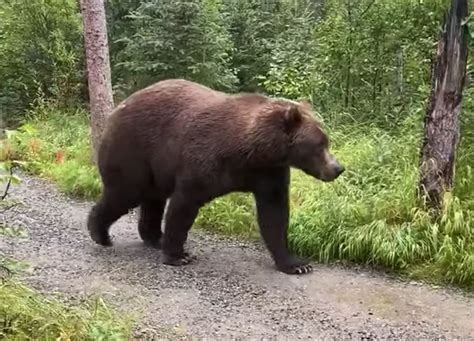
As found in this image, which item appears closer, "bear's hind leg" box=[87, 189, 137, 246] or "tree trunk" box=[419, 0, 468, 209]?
"tree trunk" box=[419, 0, 468, 209]

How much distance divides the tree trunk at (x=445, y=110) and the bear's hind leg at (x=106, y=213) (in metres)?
3.01

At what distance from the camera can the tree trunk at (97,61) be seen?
10.3m

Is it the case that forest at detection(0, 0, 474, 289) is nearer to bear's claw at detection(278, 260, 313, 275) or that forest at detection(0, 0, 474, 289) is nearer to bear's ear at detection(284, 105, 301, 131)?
bear's claw at detection(278, 260, 313, 275)

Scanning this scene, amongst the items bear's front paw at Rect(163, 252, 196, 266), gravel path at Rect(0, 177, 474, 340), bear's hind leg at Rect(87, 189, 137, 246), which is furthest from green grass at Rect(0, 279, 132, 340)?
bear's hind leg at Rect(87, 189, 137, 246)

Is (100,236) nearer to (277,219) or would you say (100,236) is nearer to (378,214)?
(277,219)

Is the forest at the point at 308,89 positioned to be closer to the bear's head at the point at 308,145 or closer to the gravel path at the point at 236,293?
the gravel path at the point at 236,293

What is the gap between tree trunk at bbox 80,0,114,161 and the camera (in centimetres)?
1031

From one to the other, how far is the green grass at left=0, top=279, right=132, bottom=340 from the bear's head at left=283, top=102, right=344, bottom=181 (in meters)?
2.40

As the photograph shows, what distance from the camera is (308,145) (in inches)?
255

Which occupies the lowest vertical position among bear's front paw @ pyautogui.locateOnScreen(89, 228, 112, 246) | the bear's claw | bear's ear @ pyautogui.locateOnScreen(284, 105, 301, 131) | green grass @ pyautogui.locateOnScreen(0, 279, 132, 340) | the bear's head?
bear's front paw @ pyautogui.locateOnScreen(89, 228, 112, 246)

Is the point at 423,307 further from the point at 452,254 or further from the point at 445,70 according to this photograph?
the point at 445,70

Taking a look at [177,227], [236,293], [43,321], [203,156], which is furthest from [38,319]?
[203,156]

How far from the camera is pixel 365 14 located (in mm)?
10875

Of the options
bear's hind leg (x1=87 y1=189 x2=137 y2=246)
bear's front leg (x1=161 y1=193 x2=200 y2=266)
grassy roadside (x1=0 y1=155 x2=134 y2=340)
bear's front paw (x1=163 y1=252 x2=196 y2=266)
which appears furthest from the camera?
bear's hind leg (x1=87 y1=189 x2=137 y2=246)
